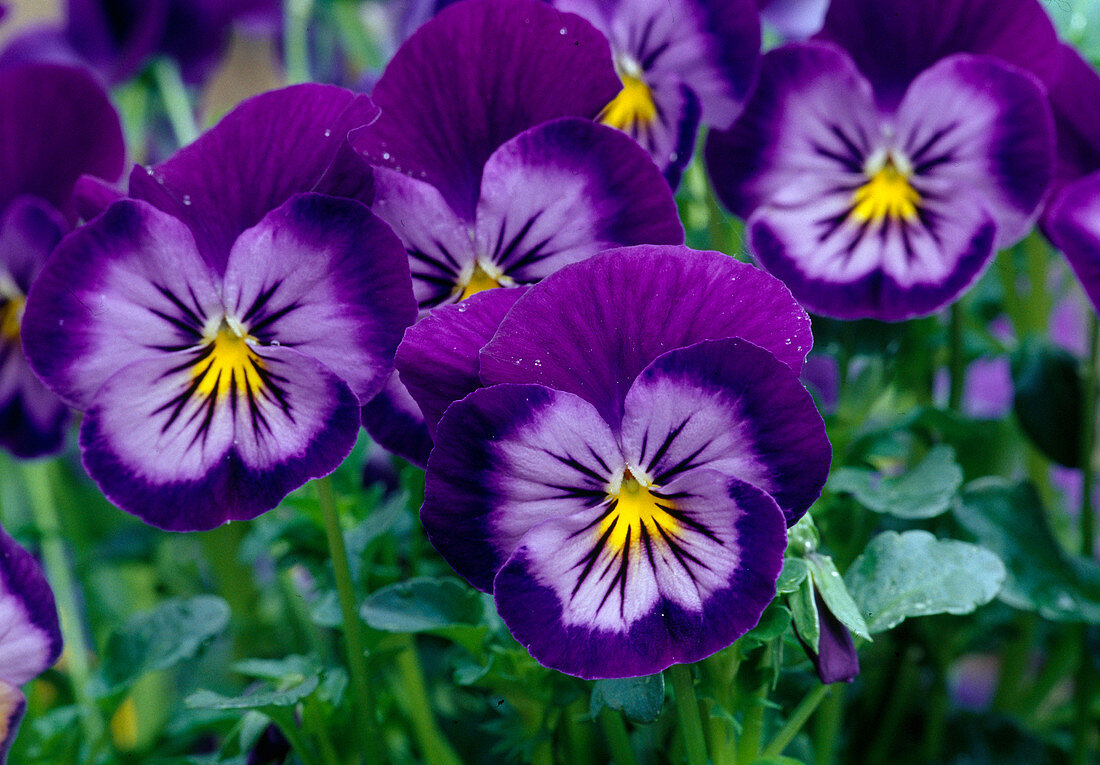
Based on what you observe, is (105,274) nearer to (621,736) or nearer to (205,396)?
(205,396)

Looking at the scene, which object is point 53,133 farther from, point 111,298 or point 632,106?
point 632,106

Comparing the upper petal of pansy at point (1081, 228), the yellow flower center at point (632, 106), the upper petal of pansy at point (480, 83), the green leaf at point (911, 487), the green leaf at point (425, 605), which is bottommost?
the green leaf at point (911, 487)

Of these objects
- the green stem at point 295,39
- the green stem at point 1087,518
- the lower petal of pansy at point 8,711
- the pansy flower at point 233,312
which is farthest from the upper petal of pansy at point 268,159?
the green stem at point 295,39

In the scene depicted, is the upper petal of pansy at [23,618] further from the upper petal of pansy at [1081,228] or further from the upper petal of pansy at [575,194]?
the upper petal of pansy at [1081,228]

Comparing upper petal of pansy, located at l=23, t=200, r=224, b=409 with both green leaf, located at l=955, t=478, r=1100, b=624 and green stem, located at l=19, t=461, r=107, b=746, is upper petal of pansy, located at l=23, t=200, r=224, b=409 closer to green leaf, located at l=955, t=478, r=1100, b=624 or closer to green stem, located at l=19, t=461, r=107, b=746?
green stem, located at l=19, t=461, r=107, b=746

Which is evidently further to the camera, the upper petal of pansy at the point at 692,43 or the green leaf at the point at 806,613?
the upper petal of pansy at the point at 692,43

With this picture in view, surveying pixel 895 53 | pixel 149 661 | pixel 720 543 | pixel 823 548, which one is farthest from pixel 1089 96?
pixel 149 661
